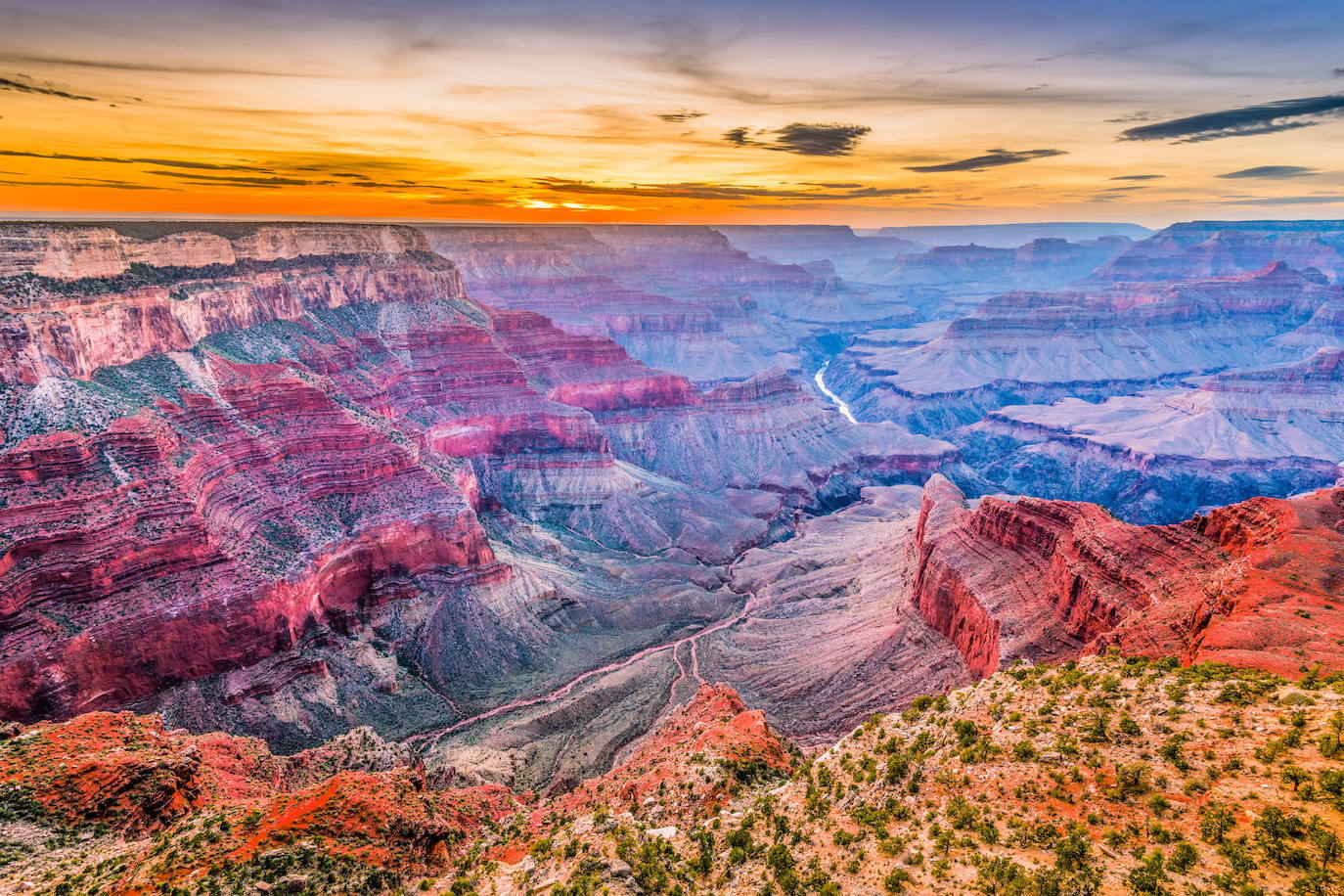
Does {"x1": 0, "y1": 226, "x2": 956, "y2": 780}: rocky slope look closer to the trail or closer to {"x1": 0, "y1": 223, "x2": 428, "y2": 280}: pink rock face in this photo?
{"x1": 0, "y1": 223, "x2": 428, "y2": 280}: pink rock face

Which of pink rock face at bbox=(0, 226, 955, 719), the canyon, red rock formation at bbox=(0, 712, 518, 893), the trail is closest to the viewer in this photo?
red rock formation at bbox=(0, 712, 518, 893)

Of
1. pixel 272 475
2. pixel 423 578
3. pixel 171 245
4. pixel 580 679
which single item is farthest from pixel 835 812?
pixel 171 245

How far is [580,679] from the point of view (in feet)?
178

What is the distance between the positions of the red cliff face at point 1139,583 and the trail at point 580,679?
18.0 metres

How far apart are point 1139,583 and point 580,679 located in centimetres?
3817

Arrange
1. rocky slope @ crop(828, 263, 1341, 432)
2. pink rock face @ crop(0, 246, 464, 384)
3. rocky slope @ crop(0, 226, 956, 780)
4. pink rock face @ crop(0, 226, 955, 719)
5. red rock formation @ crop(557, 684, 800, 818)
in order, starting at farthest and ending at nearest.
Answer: rocky slope @ crop(828, 263, 1341, 432) → pink rock face @ crop(0, 246, 464, 384) → rocky slope @ crop(0, 226, 956, 780) → pink rock face @ crop(0, 226, 955, 719) → red rock formation @ crop(557, 684, 800, 818)

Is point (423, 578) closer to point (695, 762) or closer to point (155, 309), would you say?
point (155, 309)

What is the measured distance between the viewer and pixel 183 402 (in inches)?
2032

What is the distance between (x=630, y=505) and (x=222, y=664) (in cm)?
5148

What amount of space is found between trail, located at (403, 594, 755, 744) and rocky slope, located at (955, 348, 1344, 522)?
82653 millimetres

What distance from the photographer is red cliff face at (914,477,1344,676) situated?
82.1 feet

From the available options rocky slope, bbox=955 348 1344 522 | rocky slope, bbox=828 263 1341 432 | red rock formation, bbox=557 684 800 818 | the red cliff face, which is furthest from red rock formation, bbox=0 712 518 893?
rocky slope, bbox=828 263 1341 432

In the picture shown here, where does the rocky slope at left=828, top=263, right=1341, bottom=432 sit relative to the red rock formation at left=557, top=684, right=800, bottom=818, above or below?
below

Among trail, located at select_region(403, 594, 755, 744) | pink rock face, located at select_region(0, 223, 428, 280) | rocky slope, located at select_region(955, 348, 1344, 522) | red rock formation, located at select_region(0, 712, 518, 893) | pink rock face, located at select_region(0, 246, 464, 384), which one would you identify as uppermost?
pink rock face, located at select_region(0, 223, 428, 280)
